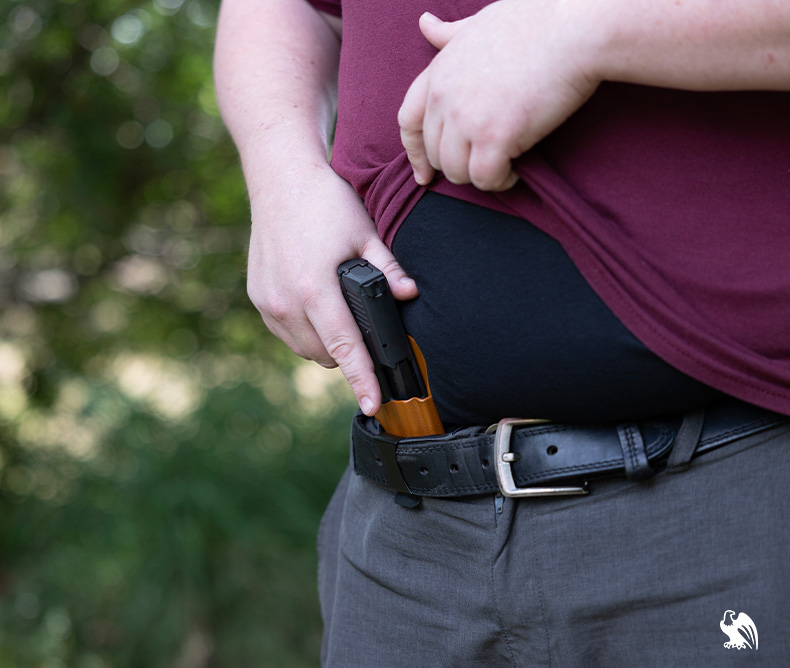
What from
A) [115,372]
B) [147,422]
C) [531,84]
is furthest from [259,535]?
[531,84]

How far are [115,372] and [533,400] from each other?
13.8ft

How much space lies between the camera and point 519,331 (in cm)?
86

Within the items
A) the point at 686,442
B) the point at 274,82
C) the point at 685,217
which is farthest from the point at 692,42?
the point at 274,82

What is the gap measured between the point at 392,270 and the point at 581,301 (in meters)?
0.27

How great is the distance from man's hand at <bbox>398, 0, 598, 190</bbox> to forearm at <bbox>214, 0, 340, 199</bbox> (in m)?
0.34

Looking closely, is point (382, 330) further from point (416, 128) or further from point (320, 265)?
point (416, 128)

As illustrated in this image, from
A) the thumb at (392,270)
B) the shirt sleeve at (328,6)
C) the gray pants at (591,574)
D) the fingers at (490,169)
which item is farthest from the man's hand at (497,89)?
the shirt sleeve at (328,6)

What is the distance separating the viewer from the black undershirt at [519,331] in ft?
2.70

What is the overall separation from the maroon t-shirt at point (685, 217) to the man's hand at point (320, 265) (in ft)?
0.82

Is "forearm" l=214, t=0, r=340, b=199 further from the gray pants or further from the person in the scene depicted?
the gray pants

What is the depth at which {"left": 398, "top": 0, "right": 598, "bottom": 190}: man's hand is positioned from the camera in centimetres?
75

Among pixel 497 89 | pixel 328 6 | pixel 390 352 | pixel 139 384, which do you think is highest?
pixel 497 89

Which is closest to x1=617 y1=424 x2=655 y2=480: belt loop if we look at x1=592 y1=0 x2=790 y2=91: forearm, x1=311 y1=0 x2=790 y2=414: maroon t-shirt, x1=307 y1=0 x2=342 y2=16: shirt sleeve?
x1=311 y1=0 x2=790 y2=414: maroon t-shirt

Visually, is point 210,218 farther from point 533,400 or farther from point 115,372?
point 533,400
